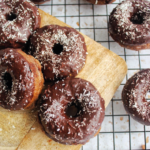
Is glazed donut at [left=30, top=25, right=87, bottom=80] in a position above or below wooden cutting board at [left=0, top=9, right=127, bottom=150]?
above

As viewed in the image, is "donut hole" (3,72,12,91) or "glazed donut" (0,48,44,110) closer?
"glazed donut" (0,48,44,110)

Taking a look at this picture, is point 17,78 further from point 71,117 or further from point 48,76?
point 71,117

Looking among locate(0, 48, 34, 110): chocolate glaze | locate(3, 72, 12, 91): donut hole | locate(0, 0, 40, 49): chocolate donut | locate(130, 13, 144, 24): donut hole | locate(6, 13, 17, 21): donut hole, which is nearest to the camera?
locate(0, 48, 34, 110): chocolate glaze

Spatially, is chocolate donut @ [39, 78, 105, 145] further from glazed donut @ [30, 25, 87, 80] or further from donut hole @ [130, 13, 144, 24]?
donut hole @ [130, 13, 144, 24]

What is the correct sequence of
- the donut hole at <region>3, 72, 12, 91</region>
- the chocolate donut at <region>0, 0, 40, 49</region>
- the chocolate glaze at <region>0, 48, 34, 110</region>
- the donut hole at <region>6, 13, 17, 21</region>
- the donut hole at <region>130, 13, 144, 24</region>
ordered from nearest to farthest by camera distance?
the chocolate glaze at <region>0, 48, 34, 110</region> < the donut hole at <region>3, 72, 12, 91</region> < the chocolate donut at <region>0, 0, 40, 49</region> < the donut hole at <region>6, 13, 17, 21</region> < the donut hole at <region>130, 13, 144, 24</region>

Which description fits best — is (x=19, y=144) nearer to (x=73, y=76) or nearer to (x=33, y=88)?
(x=33, y=88)

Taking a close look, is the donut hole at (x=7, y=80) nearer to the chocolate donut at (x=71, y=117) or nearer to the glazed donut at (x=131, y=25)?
the chocolate donut at (x=71, y=117)

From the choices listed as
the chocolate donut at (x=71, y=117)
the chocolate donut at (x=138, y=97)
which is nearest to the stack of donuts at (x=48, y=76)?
the chocolate donut at (x=71, y=117)

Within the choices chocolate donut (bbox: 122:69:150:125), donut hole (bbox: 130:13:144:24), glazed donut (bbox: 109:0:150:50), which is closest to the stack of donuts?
chocolate donut (bbox: 122:69:150:125)

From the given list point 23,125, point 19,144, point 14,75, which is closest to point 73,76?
point 14,75
